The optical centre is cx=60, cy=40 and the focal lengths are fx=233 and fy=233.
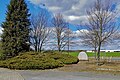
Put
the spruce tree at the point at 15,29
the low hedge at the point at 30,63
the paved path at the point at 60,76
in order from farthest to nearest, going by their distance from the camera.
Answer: the spruce tree at the point at 15,29
the low hedge at the point at 30,63
the paved path at the point at 60,76

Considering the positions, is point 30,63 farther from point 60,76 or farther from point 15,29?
point 15,29

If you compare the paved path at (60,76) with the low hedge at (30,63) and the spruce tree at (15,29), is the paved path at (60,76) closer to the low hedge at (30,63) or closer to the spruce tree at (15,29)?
the low hedge at (30,63)

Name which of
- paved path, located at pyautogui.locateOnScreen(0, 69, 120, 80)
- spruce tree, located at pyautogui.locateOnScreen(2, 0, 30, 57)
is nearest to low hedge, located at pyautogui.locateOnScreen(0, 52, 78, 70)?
spruce tree, located at pyautogui.locateOnScreen(2, 0, 30, 57)

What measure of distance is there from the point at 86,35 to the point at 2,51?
408 inches

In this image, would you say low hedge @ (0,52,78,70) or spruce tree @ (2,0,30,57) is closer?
low hedge @ (0,52,78,70)

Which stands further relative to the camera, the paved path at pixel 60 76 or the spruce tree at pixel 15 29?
the spruce tree at pixel 15 29

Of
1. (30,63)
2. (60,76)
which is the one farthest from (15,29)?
(60,76)

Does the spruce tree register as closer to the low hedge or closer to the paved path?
the low hedge

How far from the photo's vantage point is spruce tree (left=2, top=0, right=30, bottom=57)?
28.2 metres

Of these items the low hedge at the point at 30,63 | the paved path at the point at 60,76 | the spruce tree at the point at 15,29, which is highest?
the spruce tree at the point at 15,29

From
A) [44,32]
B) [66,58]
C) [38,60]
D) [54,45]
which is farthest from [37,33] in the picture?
[38,60]

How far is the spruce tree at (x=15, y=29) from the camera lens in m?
28.2

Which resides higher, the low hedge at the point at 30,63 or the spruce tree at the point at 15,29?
the spruce tree at the point at 15,29

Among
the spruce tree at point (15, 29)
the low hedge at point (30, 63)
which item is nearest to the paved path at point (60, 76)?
the low hedge at point (30, 63)
